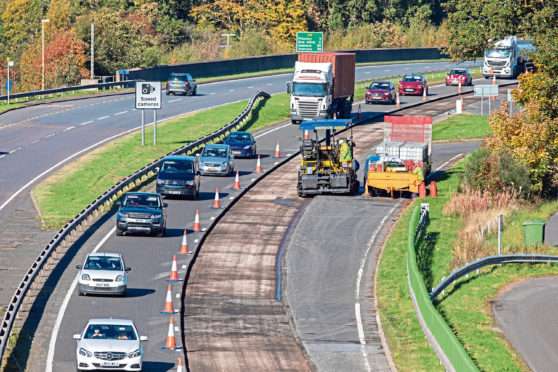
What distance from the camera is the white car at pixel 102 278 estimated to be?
28.9 m

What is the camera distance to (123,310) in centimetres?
2828

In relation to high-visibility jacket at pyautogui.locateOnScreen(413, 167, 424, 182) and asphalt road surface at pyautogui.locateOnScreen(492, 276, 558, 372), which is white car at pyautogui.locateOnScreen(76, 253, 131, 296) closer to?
asphalt road surface at pyautogui.locateOnScreen(492, 276, 558, 372)

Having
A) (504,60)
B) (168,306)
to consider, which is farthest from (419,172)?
(504,60)

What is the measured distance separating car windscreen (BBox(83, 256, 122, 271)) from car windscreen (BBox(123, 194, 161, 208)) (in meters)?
6.94

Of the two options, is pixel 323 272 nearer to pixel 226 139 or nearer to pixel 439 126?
pixel 226 139

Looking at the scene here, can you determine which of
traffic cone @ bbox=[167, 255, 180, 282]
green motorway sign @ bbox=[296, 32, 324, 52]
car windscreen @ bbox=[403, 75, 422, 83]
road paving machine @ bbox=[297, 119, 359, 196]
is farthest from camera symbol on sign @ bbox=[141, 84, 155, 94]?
green motorway sign @ bbox=[296, 32, 324, 52]

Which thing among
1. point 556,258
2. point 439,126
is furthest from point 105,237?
point 439,126

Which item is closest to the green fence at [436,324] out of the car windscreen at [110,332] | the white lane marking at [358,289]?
the white lane marking at [358,289]

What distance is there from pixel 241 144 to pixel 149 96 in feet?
Result: 18.1

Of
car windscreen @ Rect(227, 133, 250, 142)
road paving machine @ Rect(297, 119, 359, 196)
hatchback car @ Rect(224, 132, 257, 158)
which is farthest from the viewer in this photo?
car windscreen @ Rect(227, 133, 250, 142)

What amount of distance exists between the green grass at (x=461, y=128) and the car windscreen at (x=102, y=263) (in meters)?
35.1

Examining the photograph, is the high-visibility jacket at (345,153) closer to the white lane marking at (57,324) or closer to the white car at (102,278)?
the white lane marking at (57,324)

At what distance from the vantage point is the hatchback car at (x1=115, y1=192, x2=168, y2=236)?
35.8 meters

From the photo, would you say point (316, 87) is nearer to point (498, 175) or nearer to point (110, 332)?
point (498, 175)
